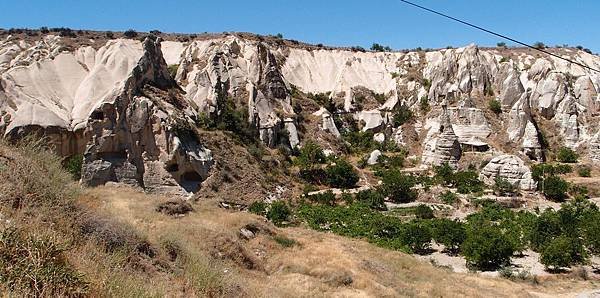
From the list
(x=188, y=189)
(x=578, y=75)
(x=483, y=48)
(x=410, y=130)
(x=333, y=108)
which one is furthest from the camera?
(x=483, y=48)

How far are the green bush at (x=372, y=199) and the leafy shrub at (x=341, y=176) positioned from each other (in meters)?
3.15

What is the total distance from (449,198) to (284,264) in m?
27.0

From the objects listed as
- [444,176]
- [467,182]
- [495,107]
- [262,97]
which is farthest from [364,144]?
[495,107]

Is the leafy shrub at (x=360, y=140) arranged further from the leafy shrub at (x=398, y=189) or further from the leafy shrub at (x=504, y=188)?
the leafy shrub at (x=504, y=188)

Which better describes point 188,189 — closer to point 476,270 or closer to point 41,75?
point 41,75

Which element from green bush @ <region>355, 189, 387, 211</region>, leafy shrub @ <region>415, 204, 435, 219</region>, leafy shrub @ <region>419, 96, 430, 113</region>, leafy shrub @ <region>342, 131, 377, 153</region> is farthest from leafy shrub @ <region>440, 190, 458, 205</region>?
leafy shrub @ <region>419, 96, 430, 113</region>

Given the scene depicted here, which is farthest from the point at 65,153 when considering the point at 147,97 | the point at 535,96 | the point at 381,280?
the point at 535,96

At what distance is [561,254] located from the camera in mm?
23859

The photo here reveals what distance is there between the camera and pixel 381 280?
15.3 metres

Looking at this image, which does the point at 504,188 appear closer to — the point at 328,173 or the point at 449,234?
the point at 328,173

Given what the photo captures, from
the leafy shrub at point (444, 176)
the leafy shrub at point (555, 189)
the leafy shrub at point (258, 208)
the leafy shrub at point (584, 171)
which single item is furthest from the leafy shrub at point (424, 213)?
the leafy shrub at point (584, 171)

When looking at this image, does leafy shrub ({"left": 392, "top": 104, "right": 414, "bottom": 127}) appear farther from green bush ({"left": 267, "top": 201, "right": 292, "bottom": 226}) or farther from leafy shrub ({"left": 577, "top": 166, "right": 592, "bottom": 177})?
green bush ({"left": 267, "top": 201, "right": 292, "bottom": 226})

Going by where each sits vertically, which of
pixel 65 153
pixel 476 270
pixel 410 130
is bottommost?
pixel 476 270

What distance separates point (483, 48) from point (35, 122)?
58.3 metres
